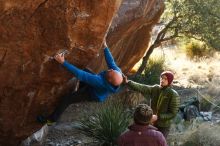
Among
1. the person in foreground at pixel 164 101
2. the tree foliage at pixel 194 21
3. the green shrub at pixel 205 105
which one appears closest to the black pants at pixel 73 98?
the person in foreground at pixel 164 101

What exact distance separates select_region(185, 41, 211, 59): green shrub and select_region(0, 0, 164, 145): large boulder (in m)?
15.6

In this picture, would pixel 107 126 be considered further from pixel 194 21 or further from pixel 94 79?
pixel 194 21

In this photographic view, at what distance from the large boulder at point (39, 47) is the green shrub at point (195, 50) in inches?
614

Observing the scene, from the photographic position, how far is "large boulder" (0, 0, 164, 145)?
23.0ft

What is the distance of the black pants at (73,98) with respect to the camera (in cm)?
768

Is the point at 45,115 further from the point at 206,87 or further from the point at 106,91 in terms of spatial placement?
the point at 206,87

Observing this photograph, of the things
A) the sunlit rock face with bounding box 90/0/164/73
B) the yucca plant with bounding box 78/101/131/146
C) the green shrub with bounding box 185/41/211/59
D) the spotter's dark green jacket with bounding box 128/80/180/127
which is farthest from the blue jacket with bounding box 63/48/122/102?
the green shrub with bounding box 185/41/211/59

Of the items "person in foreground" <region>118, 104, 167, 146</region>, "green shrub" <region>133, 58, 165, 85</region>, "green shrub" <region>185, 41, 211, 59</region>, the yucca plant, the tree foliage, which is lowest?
"green shrub" <region>185, 41, 211, 59</region>

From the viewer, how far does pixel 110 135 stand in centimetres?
990

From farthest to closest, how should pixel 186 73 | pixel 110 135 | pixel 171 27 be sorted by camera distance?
pixel 186 73 < pixel 171 27 < pixel 110 135

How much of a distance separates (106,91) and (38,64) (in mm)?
1093

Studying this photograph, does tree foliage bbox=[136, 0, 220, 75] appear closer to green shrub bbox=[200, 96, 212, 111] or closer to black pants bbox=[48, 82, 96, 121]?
green shrub bbox=[200, 96, 212, 111]

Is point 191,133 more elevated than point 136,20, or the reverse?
point 136,20

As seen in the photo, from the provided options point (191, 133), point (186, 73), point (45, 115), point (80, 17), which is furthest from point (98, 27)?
point (186, 73)
